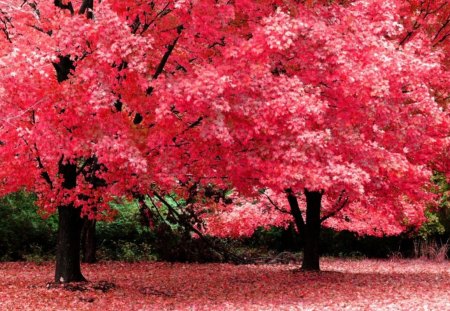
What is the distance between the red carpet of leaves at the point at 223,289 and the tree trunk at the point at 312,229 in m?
0.49

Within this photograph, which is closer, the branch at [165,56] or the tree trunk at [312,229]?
the branch at [165,56]

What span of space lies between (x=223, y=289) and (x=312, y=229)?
12.5 feet

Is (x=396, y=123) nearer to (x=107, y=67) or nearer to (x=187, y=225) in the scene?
(x=107, y=67)

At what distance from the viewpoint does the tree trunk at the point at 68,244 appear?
14.1 m

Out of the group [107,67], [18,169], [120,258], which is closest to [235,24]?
[107,67]

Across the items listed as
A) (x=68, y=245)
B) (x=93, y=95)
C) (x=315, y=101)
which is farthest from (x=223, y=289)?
(x=93, y=95)

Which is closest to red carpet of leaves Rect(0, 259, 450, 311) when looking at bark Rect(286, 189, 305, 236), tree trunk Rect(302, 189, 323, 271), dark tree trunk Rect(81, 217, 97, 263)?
tree trunk Rect(302, 189, 323, 271)

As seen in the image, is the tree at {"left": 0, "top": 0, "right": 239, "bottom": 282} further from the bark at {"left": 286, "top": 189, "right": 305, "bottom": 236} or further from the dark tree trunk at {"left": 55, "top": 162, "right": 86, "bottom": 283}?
the bark at {"left": 286, "top": 189, "right": 305, "bottom": 236}

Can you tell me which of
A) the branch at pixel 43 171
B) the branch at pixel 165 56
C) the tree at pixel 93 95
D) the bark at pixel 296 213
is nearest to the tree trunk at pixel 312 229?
the bark at pixel 296 213

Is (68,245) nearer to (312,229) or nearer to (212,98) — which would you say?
(212,98)

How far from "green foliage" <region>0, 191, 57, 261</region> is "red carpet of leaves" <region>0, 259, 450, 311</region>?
1560 millimetres

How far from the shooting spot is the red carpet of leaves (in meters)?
12.4

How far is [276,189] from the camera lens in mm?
13508

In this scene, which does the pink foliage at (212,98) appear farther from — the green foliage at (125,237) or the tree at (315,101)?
the green foliage at (125,237)
